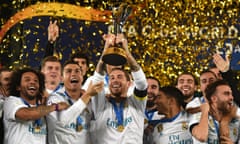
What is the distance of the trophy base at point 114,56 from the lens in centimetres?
444

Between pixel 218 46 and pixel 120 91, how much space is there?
109 inches

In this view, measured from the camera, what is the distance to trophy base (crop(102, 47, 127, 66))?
4441 mm

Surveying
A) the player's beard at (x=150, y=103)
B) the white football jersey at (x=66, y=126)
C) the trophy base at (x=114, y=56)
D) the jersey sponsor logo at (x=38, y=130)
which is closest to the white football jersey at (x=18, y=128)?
the jersey sponsor logo at (x=38, y=130)

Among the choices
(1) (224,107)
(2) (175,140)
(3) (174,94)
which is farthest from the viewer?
Answer: (3) (174,94)

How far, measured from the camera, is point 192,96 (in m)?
5.20

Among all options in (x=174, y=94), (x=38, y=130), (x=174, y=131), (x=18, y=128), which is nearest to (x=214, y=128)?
(x=174, y=131)

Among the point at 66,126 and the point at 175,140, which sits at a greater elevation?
the point at 66,126

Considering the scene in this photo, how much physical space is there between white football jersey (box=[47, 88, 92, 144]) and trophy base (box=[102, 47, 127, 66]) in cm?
36

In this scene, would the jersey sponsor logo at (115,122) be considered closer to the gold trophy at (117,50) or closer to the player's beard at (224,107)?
the gold trophy at (117,50)

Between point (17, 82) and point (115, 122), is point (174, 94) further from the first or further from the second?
point (17, 82)

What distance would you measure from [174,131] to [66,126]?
2.58 feet

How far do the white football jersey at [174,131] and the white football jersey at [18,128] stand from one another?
0.85 metres

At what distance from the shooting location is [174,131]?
457 centimetres

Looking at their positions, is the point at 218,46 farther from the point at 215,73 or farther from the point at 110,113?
the point at 110,113
